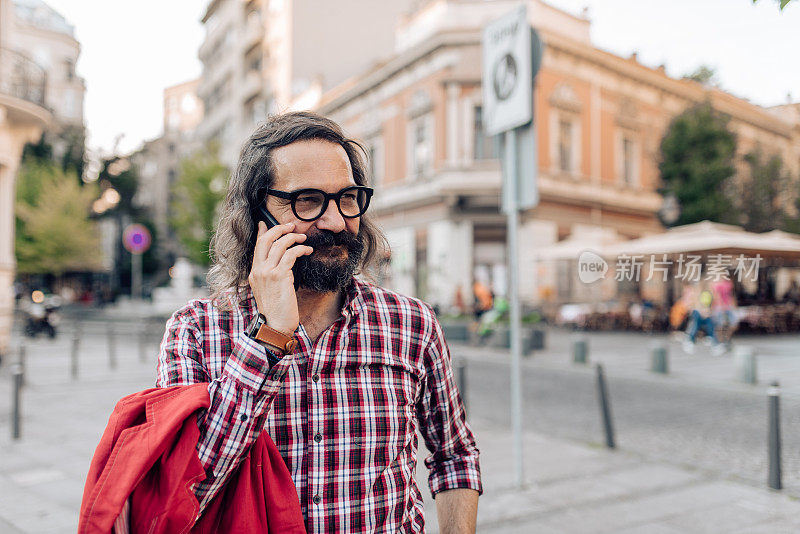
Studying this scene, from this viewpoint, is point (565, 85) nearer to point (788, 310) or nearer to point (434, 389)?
point (788, 310)

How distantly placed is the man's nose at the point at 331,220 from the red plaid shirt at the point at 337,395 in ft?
0.84

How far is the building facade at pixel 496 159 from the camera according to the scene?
74.1ft

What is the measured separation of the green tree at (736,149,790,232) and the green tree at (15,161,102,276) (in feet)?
122

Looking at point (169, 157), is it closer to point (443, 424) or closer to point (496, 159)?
point (496, 159)

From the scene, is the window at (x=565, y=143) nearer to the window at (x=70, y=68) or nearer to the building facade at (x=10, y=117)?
the building facade at (x=10, y=117)

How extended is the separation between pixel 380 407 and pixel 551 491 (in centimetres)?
365

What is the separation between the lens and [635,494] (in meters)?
4.73

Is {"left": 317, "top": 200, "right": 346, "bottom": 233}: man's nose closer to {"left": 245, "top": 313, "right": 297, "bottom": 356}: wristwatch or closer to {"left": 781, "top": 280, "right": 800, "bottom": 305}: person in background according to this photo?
{"left": 245, "top": 313, "right": 297, "bottom": 356}: wristwatch

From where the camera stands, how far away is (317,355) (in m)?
1.64

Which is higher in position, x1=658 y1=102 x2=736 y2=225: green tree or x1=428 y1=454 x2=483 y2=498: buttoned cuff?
x1=658 y1=102 x2=736 y2=225: green tree

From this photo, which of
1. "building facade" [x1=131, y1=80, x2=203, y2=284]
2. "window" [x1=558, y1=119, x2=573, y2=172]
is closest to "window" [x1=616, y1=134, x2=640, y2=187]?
"window" [x1=558, y1=119, x2=573, y2=172]

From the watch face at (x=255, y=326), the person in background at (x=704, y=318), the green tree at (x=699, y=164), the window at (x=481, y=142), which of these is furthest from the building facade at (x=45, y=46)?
the window at (x=481, y=142)

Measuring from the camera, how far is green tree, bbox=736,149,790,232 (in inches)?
158

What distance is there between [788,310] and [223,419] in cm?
737
